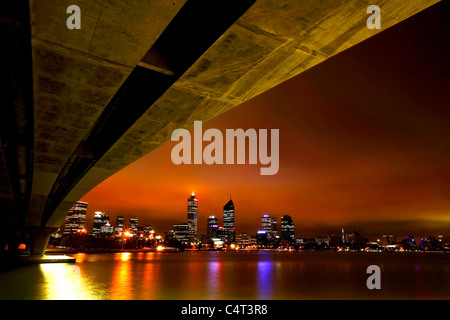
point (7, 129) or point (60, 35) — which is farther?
point (7, 129)

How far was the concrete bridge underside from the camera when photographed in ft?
13.8

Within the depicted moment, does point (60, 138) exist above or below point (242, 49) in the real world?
below

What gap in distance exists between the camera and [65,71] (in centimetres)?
584

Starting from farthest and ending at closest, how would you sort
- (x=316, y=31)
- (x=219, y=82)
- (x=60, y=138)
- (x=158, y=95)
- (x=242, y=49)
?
(x=60, y=138) < (x=158, y=95) < (x=219, y=82) < (x=242, y=49) < (x=316, y=31)

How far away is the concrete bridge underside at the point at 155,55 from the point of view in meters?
4.22

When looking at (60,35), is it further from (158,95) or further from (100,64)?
(158,95)

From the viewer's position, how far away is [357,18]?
170 inches

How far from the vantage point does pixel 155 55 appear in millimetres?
6012

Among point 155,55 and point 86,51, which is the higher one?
point 155,55

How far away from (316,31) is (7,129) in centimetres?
1072

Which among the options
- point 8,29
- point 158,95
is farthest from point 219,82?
point 8,29

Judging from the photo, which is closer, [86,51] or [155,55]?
[86,51]

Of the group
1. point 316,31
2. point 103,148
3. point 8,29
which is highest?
point 8,29

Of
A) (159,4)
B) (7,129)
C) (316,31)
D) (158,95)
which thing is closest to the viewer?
(159,4)
